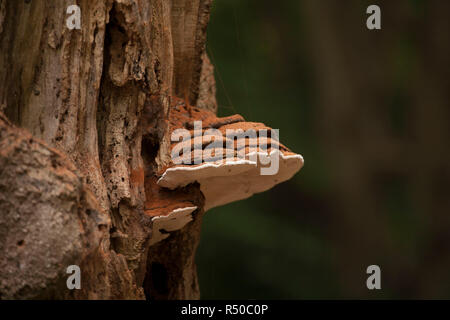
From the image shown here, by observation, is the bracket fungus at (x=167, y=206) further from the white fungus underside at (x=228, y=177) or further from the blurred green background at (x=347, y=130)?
the blurred green background at (x=347, y=130)

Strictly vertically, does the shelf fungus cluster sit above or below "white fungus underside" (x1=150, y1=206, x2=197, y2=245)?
above

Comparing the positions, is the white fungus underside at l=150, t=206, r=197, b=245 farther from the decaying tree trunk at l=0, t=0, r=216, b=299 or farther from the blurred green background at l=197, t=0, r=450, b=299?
the blurred green background at l=197, t=0, r=450, b=299

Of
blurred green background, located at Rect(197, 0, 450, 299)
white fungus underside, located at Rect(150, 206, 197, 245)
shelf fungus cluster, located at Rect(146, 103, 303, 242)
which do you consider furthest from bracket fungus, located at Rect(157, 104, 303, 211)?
blurred green background, located at Rect(197, 0, 450, 299)

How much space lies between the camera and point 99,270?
1.68 meters

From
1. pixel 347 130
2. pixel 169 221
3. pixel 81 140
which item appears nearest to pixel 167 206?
pixel 169 221

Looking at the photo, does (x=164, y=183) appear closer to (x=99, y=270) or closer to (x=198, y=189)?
(x=198, y=189)

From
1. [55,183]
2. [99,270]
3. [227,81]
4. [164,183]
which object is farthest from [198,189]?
[227,81]

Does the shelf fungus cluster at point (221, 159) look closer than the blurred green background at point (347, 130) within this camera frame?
Yes

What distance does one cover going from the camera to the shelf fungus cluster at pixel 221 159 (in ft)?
6.29

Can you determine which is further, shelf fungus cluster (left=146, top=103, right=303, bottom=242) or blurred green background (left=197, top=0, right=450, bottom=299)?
blurred green background (left=197, top=0, right=450, bottom=299)

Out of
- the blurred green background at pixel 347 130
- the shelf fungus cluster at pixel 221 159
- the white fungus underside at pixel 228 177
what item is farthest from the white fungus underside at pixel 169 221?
the blurred green background at pixel 347 130

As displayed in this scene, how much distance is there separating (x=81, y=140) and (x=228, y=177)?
21.6 inches

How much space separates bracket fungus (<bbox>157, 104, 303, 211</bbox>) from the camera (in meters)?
1.91

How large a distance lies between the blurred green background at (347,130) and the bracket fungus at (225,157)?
Result: 81 centimetres
